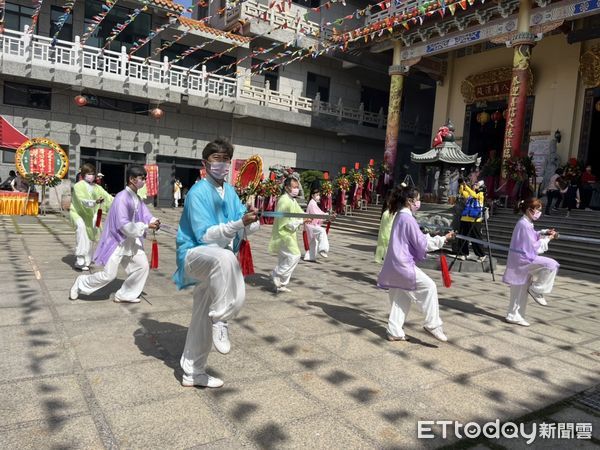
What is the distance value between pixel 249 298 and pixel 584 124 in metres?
14.0

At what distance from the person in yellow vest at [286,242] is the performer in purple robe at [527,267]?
2700 mm

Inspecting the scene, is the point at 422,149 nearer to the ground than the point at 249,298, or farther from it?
farther from it

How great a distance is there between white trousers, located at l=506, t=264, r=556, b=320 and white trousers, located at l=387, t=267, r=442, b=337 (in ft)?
4.61

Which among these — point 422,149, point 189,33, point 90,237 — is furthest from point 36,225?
point 422,149

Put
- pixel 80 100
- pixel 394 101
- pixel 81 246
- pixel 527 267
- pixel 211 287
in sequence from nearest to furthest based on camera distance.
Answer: pixel 211 287 → pixel 527 267 → pixel 81 246 → pixel 80 100 → pixel 394 101

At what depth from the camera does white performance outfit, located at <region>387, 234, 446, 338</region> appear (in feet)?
14.1

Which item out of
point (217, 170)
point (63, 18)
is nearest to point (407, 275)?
point (217, 170)

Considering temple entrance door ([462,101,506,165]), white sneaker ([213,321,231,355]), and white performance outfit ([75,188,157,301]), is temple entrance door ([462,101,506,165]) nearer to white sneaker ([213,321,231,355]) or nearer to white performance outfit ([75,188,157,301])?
white performance outfit ([75,188,157,301])

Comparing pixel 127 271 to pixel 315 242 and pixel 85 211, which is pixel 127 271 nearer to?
pixel 85 211

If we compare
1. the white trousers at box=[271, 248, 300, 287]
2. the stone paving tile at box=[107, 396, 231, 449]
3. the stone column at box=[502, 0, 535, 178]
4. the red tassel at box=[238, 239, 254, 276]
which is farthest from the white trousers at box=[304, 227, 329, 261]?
the stone column at box=[502, 0, 535, 178]

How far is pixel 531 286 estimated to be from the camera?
5.24 metres

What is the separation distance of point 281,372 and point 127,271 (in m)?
2.55

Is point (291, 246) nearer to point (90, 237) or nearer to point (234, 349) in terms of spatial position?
point (234, 349)

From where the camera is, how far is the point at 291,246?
20.5 feet
